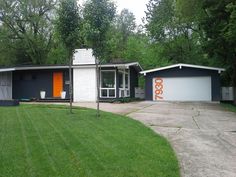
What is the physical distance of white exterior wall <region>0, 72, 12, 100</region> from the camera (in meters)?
26.9

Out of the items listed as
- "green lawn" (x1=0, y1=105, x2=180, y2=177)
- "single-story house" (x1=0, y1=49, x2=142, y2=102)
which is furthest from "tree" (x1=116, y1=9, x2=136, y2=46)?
"green lawn" (x1=0, y1=105, x2=180, y2=177)

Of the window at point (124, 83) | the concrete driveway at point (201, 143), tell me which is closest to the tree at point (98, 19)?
the concrete driveway at point (201, 143)

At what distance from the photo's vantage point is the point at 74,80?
25406mm

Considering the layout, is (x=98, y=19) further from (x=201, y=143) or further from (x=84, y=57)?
(x=84, y=57)

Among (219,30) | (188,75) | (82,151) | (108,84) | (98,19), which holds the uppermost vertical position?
(219,30)

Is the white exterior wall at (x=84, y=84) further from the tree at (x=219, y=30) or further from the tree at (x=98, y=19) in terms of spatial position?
the tree at (x=98, y=19)

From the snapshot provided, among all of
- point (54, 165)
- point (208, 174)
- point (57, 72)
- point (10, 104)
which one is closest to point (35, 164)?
A: point (54, 165)

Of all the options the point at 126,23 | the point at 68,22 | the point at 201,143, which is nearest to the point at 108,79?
the point at 68,22

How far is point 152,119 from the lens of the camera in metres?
13.3

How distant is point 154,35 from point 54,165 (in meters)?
36.3

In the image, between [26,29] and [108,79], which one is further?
[26,29]

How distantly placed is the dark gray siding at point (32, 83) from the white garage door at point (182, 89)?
7.84m

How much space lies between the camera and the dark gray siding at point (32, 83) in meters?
26.8

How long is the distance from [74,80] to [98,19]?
41.4 ft
